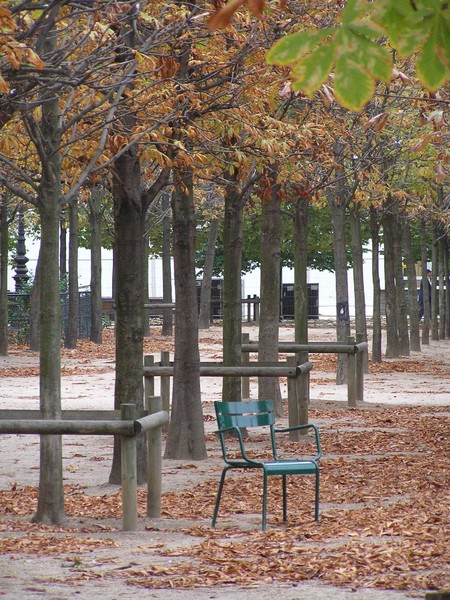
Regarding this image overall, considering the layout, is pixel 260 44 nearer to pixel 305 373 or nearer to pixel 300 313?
pixel 305 373

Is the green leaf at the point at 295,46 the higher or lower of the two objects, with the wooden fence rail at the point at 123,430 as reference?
higher

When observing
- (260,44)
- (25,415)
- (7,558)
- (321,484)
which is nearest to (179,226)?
(260,44)

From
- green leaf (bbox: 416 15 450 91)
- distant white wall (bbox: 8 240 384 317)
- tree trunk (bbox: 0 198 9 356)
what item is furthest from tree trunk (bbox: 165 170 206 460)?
distant white wall (bbox: 8 240 384 317)

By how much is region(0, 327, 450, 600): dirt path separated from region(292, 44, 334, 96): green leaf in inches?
158

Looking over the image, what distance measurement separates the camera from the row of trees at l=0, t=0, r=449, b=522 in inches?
353

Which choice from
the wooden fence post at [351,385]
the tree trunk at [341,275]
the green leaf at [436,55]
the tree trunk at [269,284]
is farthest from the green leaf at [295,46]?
the tree trunk at [341,275]

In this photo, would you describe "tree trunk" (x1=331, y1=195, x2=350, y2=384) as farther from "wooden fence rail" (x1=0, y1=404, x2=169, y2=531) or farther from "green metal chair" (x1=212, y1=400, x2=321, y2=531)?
"wooden fence rail" (x1=0, y1=404, x2=169, y2=531)

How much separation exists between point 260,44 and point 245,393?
860cm

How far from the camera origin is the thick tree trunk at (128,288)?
1106 centimetres

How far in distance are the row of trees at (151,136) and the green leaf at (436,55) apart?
3365 mm

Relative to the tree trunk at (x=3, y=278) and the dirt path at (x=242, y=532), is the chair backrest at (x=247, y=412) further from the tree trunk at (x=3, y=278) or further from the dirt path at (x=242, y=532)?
the tree trunk at (x=3, y=278)

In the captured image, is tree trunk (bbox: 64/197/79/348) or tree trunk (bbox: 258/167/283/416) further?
tree trunk (bbox: 64/197/79/348)

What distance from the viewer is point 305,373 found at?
15.1 m

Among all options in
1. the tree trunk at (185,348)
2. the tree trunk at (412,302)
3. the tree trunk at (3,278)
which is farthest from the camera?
the tree trunk at (412,302)
